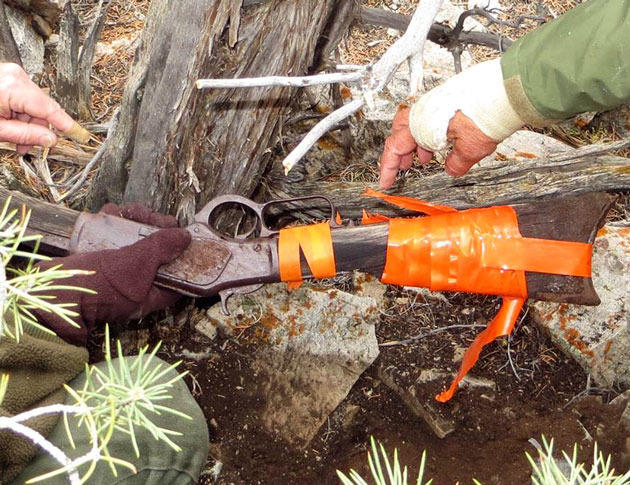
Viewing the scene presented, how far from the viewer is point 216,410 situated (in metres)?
2.40

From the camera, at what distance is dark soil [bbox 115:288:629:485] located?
225 cm

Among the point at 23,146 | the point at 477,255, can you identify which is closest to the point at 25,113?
the point at 23,146

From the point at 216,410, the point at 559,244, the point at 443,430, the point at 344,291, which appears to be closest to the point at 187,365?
the point at 216,410

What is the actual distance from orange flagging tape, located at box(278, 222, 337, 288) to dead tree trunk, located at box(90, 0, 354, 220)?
504 mm

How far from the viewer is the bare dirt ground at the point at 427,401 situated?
2.26m

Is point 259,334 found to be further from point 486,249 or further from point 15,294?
point 15,294

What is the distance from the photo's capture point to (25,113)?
7.48 ft

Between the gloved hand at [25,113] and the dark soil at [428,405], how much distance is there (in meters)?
0.87

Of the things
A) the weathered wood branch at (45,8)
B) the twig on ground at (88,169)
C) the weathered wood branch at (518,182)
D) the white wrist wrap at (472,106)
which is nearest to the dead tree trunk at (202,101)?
the twig on ground at (88,169)

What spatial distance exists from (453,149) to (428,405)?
983 mm

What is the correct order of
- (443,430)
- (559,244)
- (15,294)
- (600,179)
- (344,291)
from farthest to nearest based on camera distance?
1. (344,291)
2. (600,179)
3. (443,430)
4. (559,244)
5. (15,294)

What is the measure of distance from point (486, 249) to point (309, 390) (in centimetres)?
97

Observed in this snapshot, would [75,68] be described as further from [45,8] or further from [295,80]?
[295,80]

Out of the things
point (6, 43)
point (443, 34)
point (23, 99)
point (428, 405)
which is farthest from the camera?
point (443, 34)
